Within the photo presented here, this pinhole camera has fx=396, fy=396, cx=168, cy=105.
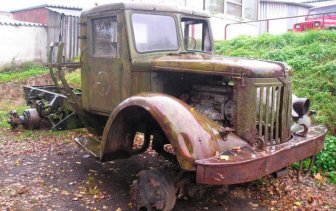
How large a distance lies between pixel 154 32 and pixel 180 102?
4.49 ft

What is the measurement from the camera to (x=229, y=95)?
4.05m

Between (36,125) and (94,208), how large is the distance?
154 inches

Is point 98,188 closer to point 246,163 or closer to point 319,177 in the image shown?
point 246,163

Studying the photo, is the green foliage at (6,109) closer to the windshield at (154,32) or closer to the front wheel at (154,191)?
the windshield at (154,32)

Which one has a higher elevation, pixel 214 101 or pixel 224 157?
pixel 214 101

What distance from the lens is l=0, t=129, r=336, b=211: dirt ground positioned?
4.41 metres

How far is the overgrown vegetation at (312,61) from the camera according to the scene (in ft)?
18.7

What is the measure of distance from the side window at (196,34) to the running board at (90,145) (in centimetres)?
172

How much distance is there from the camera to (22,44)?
1500cm

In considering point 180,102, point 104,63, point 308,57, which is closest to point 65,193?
point 104,63

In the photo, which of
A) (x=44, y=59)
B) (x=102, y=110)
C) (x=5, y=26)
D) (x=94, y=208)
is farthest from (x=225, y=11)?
(x=94, y=208)

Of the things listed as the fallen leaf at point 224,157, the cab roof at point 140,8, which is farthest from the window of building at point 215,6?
the fallen leaf at point 224,157

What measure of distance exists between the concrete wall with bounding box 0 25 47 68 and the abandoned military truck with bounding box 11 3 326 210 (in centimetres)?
985

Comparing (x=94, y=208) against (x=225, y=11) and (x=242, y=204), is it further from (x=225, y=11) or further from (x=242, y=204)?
(x=225, y=11)
